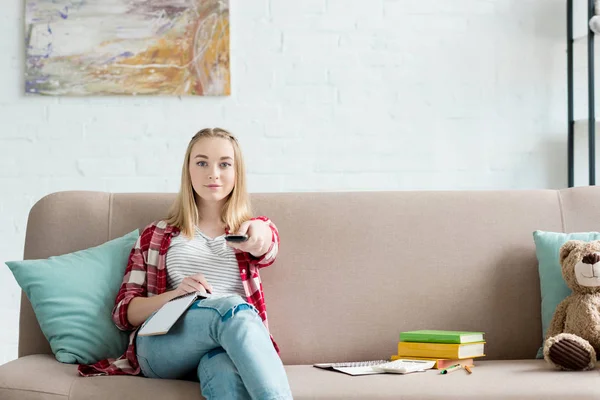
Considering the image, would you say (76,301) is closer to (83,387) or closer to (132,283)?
(132,283)

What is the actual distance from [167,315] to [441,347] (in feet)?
2.34

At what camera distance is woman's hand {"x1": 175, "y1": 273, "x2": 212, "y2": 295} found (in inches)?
82.4

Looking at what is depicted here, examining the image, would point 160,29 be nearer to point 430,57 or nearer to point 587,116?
point 430,57

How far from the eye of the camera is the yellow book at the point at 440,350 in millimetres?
2121

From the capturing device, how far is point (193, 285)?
210 cm

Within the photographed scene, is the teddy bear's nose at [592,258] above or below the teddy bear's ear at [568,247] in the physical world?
below

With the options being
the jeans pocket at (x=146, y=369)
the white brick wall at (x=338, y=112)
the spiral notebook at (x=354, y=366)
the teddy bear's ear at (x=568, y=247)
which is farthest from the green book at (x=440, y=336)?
the white brick wall at (x=338, y=112)

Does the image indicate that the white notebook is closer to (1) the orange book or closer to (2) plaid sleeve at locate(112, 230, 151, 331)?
(2) plaid sleeve at locate(112, 230, 151, 331)

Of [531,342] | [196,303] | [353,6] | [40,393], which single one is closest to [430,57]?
[353,6]

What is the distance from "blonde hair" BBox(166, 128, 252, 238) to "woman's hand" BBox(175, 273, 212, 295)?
20 cm

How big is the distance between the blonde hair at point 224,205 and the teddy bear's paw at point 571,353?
0.91 metres

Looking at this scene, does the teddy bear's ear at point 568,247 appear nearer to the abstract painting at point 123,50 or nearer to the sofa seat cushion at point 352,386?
the sofa seat cushion at point 352,386

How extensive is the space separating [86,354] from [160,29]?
157 centimetres

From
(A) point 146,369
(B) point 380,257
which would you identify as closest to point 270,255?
(B) point 380,257
